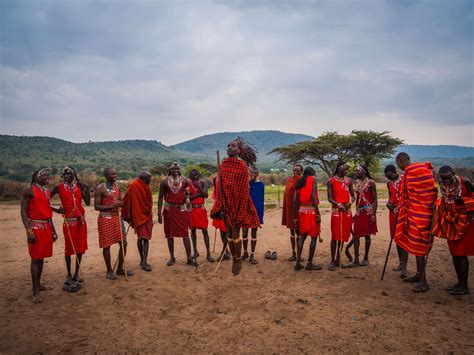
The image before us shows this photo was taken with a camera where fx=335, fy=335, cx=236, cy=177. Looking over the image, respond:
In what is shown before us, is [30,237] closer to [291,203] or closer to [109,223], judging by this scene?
[109,223]

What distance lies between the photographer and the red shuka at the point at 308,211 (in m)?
6.45

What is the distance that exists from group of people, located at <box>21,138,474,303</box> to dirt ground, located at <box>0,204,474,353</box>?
41 centimetres

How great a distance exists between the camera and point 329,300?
511cm

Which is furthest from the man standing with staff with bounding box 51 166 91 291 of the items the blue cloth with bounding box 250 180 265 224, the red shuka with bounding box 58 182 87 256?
the blue cloth with bounding box 250 180 265 224

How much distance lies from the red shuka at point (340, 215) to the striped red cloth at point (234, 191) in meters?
2.09

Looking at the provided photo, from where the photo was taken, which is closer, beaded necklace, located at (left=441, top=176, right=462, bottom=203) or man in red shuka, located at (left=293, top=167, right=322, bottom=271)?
beaded necklace, located at (left=441, top=176, right=462, bottom=203)

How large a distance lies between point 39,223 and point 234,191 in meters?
3.16

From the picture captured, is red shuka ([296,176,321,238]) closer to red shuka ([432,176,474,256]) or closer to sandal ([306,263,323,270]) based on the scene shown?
sandal ([306,263,323,270])

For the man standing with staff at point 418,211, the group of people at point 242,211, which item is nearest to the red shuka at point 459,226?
the group of people at point 242,211

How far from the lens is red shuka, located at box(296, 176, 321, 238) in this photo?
6.45m

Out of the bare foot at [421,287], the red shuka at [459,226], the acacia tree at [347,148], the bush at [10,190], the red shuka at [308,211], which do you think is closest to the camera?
the red shuka at [459,226]

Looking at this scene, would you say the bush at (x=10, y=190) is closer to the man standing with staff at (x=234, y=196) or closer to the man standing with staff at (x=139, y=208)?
the man standing with staff at (x=139, y=208)

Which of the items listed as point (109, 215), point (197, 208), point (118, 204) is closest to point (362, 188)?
point (197, 208)

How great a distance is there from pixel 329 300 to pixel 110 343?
3.13 meters
